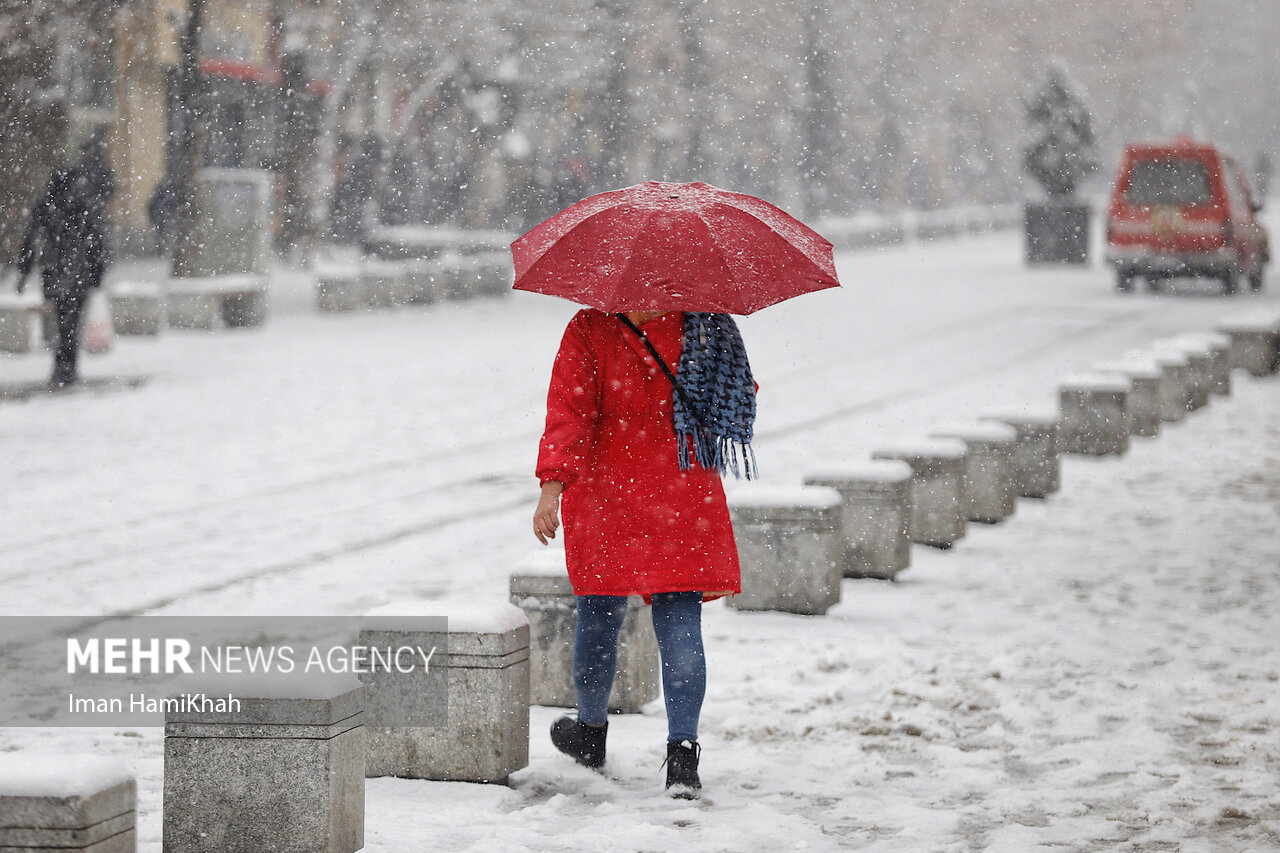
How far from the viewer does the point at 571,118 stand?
42.2 metres

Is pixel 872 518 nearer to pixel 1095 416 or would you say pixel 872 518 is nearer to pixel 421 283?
pixel 1095 416

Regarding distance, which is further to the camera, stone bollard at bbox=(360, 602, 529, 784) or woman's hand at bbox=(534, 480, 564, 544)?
stone bollard at bbox=(360, 602, 529, 784)

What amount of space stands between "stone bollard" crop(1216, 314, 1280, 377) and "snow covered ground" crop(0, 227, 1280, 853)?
278 mm

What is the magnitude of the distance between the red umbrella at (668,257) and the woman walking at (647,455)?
0.51ft

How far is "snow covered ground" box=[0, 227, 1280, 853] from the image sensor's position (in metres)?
4.78

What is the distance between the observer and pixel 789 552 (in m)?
7.27

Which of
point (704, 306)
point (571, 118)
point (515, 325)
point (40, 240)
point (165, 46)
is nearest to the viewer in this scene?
point (704, 306)

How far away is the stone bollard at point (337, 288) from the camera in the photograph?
74.1ft

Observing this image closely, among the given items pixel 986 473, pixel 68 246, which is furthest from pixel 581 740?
pixel 68 246

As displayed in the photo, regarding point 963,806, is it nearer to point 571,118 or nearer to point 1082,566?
point 1082,566

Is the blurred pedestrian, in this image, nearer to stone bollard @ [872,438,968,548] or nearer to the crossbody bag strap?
stone bollard @ [872,438,968,548]

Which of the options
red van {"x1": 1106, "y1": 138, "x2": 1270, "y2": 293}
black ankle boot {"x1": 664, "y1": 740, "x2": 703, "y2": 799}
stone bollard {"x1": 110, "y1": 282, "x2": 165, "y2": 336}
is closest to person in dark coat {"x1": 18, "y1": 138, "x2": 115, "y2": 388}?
stone bollard {"x1": 110, "y1": 282, "x2": 165, "y2": 336}

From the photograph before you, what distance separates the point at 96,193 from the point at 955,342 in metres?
9.63

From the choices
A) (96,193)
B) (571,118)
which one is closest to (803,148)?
(571,118)
